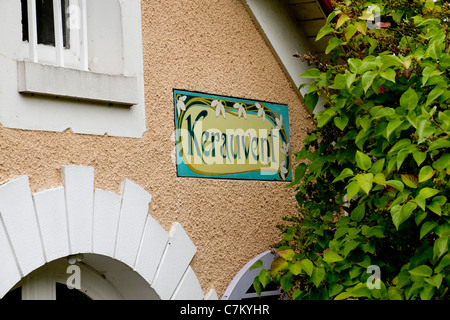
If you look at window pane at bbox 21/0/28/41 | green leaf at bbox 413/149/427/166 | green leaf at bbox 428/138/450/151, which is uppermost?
window pane at bbox 21/0/28/41

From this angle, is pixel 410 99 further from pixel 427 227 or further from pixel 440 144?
pixel 427 227

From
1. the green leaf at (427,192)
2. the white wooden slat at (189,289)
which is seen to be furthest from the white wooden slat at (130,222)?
the green leaf at (427,192)

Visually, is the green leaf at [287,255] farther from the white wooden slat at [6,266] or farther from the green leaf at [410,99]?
the white wooden slat at [6,266]

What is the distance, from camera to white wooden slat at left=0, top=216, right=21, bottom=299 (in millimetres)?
3549

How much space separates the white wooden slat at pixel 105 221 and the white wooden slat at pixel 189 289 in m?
0.68

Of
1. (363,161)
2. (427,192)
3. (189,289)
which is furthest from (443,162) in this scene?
(189,289)

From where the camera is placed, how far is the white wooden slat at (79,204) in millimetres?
3947

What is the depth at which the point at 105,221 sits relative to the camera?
4.16 meters

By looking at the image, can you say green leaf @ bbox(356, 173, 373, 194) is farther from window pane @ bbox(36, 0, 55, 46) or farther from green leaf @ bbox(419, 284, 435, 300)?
window pane @ bbox(36, 0, 55, 46)

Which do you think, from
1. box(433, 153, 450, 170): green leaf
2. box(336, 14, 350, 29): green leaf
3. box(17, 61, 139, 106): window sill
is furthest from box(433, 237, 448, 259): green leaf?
box(17, 61, 139, 106): window sill

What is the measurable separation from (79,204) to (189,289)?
1128 millimetres

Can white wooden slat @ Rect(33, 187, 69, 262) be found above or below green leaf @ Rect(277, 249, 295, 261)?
above

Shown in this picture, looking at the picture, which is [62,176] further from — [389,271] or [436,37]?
[436,37]

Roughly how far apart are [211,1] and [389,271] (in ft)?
8.30
